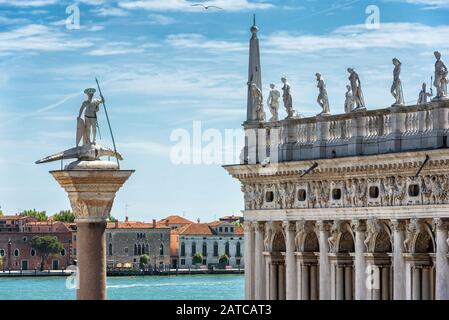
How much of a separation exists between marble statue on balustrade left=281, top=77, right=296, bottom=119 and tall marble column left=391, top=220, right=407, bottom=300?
580cm

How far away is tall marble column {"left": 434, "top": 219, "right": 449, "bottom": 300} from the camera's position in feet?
105

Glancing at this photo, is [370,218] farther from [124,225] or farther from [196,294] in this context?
[124,225]

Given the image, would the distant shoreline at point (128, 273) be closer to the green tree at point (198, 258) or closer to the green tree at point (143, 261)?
the green tree at point (198, 258)

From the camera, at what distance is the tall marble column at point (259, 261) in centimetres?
3912

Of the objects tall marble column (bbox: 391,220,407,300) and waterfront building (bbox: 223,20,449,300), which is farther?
tall marble column (bbox: 391,220,407,300)

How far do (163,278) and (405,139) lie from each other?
102 metres

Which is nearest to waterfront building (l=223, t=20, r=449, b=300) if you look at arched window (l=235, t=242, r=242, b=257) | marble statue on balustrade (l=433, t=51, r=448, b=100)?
marble statue on balustrade (l=433, t=51, r=448, b=100)

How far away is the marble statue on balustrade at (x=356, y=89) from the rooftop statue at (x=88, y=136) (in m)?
13.8

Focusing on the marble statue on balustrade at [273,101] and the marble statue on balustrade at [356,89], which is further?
the marble statue on balustrade at [273,101]

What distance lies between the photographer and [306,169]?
36.7m

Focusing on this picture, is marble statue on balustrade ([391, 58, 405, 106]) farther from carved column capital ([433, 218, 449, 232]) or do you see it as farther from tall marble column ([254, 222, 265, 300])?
tall marble column ([254, 222, 265, 300])

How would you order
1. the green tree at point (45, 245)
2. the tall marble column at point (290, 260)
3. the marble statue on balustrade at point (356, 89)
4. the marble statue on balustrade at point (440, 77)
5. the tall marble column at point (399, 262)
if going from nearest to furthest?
the marble statue on balustrade at point (440, 77), the tall marble column at point (399, 262), the marble statue on balustrade at point (356, 89), the tall marble column at point (290, 260), the green tree at point (45, 245)

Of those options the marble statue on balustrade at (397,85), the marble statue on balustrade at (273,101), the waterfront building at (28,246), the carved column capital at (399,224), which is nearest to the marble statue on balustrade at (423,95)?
the marble statue on balustrade at (397,85)
